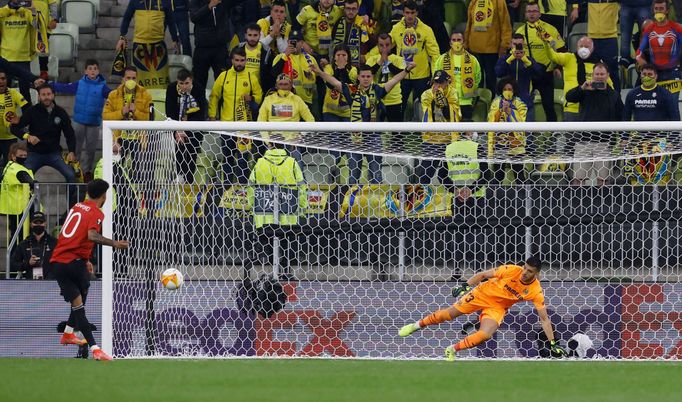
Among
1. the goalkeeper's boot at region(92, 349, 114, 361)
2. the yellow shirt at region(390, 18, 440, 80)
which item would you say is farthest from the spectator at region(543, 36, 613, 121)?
the goalkeeper's boot at region(92, 349, 114, 361)

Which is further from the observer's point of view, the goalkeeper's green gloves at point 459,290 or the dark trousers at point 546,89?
the dark trousers at point 546,89

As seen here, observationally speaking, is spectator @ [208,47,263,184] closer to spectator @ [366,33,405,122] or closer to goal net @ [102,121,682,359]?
spectator @ [366,33,405,122]

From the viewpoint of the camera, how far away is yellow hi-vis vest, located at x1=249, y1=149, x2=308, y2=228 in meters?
13.6

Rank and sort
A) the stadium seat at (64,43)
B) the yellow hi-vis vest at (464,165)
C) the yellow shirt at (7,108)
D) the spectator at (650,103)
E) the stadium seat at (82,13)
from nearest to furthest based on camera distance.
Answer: the yellow hi-vis vest at (464,165)
the spectator at (650,103)
the yellow shirt at (7,108)
the stadium seat at (64,43)
the stadium seat at (82,13)

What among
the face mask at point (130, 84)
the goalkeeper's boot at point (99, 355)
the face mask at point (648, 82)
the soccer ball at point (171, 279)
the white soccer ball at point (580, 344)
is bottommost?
the white soccer ball at point (580, 344)

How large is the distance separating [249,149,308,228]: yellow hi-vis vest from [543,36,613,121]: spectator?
422 centimetres

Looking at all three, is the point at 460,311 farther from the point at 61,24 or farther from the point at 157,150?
the point at 61,24

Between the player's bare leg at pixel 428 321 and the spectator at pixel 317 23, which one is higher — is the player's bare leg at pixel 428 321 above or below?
below

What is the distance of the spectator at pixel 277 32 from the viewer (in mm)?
17188

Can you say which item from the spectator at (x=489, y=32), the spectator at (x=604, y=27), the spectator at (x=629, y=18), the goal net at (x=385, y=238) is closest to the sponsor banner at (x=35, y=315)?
the goal net at (x=385, y=238)

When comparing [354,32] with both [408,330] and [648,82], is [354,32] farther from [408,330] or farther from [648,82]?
[408,330]

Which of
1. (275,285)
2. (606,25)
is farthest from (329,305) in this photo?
(606,25)

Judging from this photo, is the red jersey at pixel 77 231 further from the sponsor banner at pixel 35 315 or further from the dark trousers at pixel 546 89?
the dark trousers at pixel 546 89

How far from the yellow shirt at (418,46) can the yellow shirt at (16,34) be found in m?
4.71
